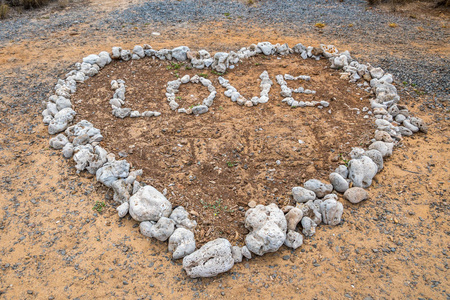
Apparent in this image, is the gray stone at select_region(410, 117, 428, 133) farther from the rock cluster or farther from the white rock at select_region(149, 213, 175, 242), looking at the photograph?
the rock cluster

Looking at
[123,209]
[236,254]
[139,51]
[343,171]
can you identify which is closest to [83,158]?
[123,209]

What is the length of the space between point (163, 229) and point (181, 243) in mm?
418

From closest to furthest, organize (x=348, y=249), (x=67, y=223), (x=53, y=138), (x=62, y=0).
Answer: (x=348, y=249)
(x=67, y=223)
(x=53, y=138)
(x=62, y=0)

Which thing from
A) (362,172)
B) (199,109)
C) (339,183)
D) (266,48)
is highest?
(266,48)

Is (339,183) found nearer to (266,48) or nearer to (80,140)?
(80,140)

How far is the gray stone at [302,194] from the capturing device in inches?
232

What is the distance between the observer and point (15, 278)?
4.83m

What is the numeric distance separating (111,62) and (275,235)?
27.3 feet

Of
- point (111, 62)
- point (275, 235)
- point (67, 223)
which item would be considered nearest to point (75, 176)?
point (67, 223)

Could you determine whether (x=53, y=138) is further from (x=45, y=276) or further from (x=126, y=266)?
(x=126, y=266)

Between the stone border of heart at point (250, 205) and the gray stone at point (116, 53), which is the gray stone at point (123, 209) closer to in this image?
the stone border of heart at point (250, 205)

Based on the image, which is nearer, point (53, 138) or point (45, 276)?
point (45, 276)

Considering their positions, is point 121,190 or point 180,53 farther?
point 180,53

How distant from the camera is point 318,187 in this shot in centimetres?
605
